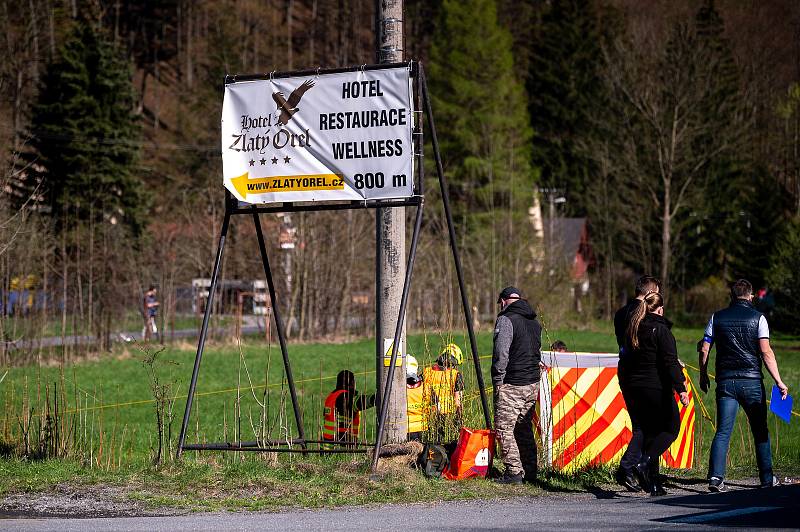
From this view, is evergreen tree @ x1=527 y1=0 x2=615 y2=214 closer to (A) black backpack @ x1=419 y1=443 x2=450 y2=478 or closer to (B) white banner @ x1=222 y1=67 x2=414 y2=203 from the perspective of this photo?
(B) white banner @ x1=222 y1=67 x2=414 y2=203

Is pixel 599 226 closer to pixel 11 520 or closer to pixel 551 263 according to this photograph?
pixel 551 263

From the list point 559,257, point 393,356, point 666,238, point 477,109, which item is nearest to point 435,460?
point 393,356

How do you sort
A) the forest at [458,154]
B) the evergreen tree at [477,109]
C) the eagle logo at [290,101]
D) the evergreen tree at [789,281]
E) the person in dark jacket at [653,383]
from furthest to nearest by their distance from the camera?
the evergreen tree at [477,109] < the evergreen tree at [789,281] < the forest at [458,154] < the eagle logo at [290,101] < the person in dark jacket at [653,383]

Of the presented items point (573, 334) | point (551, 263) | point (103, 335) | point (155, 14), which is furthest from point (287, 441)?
point (155, 14)

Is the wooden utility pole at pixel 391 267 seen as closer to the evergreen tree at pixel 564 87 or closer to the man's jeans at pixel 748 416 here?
the man's jeans at pixel 748 416

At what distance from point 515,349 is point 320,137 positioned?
9.07 ft

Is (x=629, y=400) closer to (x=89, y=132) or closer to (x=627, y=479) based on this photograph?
(x=627, y=479)

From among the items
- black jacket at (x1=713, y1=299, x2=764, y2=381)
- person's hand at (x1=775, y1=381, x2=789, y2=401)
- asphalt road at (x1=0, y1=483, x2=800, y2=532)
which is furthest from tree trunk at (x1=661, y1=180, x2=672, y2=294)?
asphalt road at (x1=0, y1=483, x2=800, y2=532)

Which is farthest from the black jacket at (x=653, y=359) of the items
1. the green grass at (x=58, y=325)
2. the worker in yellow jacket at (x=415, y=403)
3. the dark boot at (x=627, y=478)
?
the green grass at (x=58, y=325)

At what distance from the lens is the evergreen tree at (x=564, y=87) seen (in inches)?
2894

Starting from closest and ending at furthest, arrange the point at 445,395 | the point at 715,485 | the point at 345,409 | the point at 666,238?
the point at 715,485
the point at 445,395
the point at 345,409
the point at 666,238

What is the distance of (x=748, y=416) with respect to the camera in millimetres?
10258

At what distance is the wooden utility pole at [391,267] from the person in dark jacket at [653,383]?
2.48 meters

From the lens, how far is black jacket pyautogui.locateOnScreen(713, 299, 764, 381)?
10211 mm
